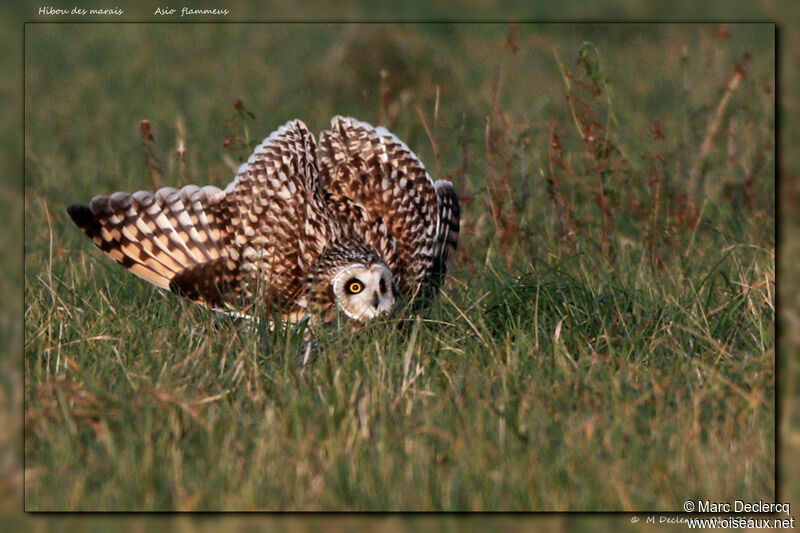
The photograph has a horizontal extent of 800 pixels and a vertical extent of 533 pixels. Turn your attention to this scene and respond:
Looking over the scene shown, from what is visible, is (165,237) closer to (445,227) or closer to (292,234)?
(292,234)

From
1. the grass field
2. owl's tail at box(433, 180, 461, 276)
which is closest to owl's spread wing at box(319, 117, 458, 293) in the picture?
owl's tail at box(433, 180, 461, 276)

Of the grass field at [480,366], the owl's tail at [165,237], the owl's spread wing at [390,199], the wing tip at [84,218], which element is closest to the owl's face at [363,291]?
the grass field at [480,366]

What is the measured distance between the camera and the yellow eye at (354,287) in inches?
187

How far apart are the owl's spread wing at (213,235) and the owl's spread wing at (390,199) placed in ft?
1.02

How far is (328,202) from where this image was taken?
552cm

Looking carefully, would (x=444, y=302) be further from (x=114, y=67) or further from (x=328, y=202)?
(x=114, y=67)

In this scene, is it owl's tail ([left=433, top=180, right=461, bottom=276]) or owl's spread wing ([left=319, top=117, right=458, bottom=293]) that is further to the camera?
owl's tail ([left=433, top=180, right=461, bottom=276])

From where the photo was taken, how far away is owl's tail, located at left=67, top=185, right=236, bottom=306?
16.5ft

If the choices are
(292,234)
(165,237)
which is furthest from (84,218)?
(292,234)

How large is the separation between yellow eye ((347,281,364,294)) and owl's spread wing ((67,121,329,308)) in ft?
1.11

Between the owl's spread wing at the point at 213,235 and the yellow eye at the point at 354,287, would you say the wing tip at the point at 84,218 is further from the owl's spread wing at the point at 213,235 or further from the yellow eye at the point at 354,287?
the yellow eye at the point at 354,287

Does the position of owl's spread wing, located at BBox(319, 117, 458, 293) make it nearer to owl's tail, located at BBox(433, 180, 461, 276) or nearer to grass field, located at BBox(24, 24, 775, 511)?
owl's tail, located at BBox(433, 180, 461, 276)

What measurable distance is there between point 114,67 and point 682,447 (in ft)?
26.7

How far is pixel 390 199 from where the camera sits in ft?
18.2
